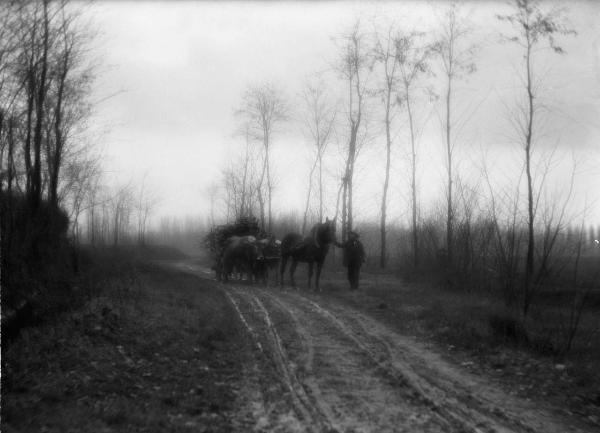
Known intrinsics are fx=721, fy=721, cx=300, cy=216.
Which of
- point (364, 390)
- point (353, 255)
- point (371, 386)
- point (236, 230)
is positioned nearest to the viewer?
point (364, 390)

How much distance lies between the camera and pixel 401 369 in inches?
404

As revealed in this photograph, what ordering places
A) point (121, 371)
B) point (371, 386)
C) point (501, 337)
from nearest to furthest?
point (371, 386), point (121, 371), point (501, 337)

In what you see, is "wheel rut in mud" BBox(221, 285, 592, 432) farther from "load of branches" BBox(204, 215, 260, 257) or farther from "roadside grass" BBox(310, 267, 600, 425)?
"load of branches" BBox(204, 215, 260, 257)

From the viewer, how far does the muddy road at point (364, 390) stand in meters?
7.62

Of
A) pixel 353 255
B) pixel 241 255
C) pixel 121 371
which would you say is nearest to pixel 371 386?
pixel 121 371

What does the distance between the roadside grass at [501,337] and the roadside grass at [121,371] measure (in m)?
3.76

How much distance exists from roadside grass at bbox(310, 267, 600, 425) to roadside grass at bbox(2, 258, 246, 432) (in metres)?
3.76

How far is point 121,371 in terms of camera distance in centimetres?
966

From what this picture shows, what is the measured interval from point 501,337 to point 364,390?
506 cm

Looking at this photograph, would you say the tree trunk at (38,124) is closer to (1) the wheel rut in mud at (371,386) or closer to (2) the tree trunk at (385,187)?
(1) the wheel rut in mud at (371,386)

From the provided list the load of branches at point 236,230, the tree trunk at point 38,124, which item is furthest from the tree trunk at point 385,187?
the tree trunk at point 38,124

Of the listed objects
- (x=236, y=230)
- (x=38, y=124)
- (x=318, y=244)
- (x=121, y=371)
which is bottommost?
(x=121, y=371)

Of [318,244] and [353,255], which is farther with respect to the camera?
[318,244]

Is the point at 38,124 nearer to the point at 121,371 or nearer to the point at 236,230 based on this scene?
the point at 121,371
